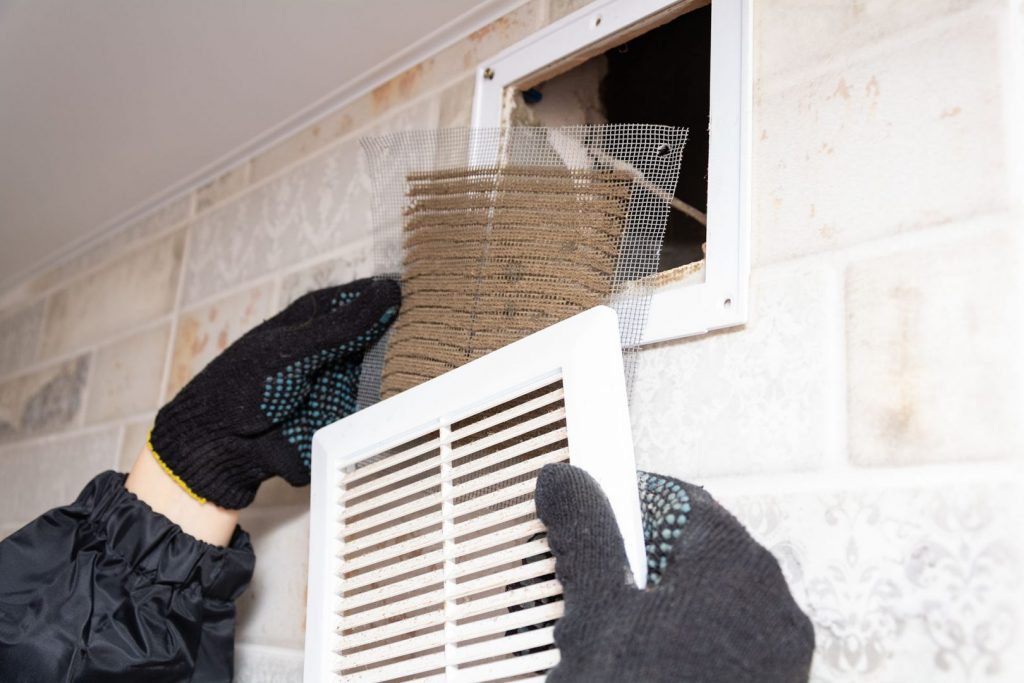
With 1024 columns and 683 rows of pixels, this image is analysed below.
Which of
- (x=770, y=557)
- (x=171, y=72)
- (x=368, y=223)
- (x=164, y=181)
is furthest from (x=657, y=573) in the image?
(x=164, y=181)

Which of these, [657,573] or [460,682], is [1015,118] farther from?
[460,682]

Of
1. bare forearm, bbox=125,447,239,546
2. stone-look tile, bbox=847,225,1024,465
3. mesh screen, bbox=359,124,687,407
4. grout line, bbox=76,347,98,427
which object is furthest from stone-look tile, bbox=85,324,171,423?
stone-look tile, bbox=847,225,1024,465

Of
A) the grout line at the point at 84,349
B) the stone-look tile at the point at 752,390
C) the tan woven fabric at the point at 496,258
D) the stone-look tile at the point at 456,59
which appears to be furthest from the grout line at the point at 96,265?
the stone-look tile at the point at 752,390

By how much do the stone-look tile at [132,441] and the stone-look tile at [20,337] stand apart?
458 millimetres

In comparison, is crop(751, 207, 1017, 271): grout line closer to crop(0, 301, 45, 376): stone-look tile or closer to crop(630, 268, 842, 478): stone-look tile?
crop(630, 268, 842, 478): stone-look tile

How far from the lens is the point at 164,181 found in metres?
1.31

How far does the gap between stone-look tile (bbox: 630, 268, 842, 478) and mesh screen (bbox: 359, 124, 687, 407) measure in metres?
0.04

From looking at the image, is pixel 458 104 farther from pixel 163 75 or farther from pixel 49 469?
pixel 49 469

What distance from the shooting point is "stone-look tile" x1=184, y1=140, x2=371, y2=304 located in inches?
40.6

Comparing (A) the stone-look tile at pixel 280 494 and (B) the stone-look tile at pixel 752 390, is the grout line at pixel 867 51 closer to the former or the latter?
(B) the stone-look tile at pixel 752 390

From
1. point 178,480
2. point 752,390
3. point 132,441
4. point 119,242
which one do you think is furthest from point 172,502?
point 119,242

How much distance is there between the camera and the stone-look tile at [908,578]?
50cm

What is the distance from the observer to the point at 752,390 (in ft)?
2.08

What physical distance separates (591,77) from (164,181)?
0.69 m
